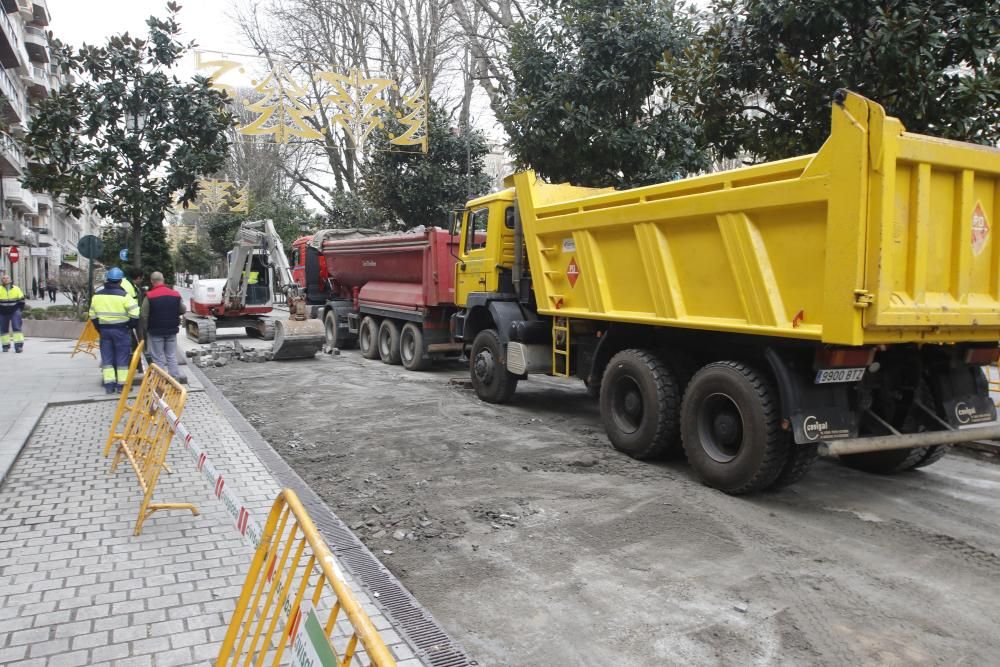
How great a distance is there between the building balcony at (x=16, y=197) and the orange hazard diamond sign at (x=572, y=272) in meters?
40.5

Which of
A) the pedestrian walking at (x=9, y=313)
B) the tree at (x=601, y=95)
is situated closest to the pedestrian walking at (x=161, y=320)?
the tree at (x=601, y=95)

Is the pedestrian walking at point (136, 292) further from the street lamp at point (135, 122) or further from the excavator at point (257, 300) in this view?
the excavator at point (257, 300)

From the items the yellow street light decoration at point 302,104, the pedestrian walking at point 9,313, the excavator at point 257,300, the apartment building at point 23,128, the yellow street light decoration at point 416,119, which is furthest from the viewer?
the apartment building at point 23,128

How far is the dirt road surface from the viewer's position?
340 centimetres

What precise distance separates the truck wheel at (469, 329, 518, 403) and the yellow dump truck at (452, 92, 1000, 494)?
7.20 ft

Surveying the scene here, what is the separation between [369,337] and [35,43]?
48.9m

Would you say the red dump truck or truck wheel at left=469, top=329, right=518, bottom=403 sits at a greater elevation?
the red dump truck

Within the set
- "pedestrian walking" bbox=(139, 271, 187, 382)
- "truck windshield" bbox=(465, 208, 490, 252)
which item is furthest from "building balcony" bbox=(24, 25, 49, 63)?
"truck windshield" bbox=(465, 208, 490, 252)

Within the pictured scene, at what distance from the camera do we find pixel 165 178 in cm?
1111

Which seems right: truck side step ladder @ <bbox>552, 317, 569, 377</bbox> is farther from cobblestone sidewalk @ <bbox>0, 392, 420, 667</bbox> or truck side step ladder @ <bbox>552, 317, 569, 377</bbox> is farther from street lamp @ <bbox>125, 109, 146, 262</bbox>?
street lamp @ <bbox>125, 109, 146, 262</bbox>

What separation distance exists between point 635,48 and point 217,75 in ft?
23.2

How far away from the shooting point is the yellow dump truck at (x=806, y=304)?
4605 mm

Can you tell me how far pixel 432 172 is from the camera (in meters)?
17.9

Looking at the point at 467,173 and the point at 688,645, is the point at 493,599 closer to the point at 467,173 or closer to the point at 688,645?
the point at 688,645
